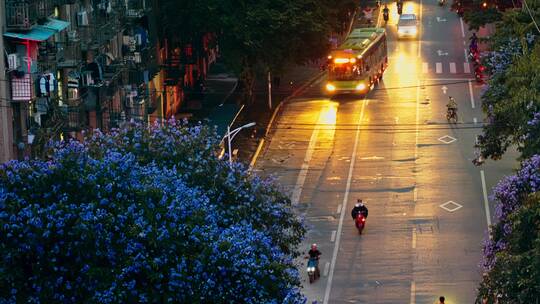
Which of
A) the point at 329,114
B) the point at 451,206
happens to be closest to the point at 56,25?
the point at 451,206

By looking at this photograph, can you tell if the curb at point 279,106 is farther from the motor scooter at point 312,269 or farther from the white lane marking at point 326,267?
the motor scooter at point 312,269

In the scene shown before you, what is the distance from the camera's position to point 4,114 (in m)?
57.1

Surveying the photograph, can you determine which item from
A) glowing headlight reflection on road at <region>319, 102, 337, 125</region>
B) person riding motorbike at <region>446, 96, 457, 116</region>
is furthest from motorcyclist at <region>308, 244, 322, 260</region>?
glowing headlight reflection on road at <region>319, 102, 337, 125</region>

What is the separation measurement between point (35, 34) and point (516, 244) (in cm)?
2227

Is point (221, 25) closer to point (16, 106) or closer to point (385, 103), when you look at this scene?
point (385, 103)

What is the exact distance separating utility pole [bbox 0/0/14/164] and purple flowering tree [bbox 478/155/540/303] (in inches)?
712

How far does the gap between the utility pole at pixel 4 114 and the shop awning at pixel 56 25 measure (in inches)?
139

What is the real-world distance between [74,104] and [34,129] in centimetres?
659

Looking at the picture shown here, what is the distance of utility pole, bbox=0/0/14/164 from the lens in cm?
5681

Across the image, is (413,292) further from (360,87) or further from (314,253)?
(360,87)

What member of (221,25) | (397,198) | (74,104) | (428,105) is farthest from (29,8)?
(428,105)

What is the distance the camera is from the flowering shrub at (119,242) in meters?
33.9

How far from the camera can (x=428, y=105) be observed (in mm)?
91500

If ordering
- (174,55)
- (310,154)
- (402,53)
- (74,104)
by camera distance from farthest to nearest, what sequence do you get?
(402,53), (174,55), (310,154), (74,104)
